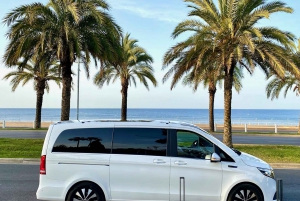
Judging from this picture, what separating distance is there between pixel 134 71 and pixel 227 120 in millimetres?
13438

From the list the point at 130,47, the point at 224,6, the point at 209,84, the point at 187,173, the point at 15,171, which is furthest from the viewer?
the point at 209,84

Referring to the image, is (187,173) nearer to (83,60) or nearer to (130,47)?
(83,60)

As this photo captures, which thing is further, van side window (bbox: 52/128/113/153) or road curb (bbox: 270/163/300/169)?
road curb (bbox: 270/163/300/169)

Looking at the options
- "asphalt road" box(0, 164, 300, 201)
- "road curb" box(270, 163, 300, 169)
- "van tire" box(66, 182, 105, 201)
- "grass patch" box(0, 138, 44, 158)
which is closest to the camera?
"van tire" box(66, 182, 105, 201)

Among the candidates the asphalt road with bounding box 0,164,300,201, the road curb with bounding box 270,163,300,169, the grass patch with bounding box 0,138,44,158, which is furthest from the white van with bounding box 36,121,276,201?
the grass patch with bounding box 0,138,44,158

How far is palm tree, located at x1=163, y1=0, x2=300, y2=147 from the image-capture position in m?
14.5

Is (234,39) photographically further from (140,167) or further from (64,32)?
(140,167)

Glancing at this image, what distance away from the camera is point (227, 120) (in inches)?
615

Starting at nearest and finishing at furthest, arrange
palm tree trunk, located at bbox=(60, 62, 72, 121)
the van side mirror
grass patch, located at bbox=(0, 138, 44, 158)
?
the van side mirror, grass patch, located at bbox=(0, 138, 44, 158), palm tree trunk, located at bbox=(60, 62, 72, 121)

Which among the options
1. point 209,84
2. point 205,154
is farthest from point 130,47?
point 205,154

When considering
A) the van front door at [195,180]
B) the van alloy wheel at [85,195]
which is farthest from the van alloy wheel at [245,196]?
the van alloy wheel at [85,195]

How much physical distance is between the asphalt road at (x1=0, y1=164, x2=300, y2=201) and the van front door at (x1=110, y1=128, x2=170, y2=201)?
2425mm

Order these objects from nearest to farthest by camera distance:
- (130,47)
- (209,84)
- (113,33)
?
1. (113,33)
2. (130,47)
3. (209,84)

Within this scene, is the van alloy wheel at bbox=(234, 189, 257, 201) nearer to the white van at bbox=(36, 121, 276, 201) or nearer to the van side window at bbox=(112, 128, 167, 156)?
the white van at bbox=(36, 121, 276, 201)
